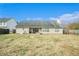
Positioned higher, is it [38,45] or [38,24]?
[38,24]

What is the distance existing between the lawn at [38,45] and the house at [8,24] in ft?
0.21

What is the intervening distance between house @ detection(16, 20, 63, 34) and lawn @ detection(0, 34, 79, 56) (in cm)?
4

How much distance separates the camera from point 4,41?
5.33ft

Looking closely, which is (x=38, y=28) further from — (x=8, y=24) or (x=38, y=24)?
(x=8, y=24)

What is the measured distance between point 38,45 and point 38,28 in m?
0.15

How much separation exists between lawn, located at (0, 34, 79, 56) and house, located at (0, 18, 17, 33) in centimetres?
6

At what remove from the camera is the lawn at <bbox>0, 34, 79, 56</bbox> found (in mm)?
1607

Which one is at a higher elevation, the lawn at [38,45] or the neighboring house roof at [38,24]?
the neighboring house roof at [38,24]

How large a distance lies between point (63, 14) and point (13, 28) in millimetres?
469

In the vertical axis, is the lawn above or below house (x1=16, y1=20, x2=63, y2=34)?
below

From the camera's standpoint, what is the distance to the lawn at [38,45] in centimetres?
161

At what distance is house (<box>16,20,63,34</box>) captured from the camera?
5.31ft

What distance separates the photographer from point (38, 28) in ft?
5.34

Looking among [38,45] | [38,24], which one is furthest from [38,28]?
[38,45]
